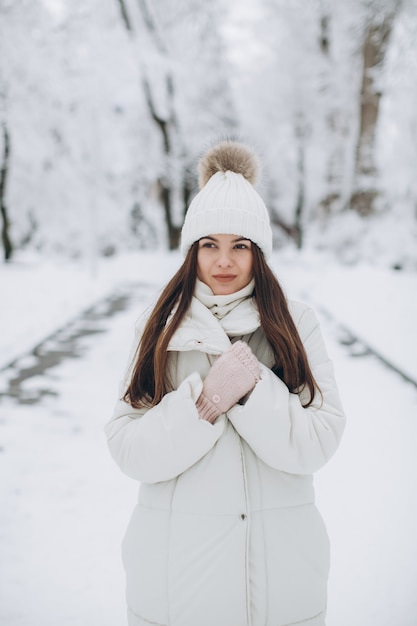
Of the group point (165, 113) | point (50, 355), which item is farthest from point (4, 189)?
point (50, 355)

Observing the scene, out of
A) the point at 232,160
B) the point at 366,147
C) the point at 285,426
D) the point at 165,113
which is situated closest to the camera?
the point at 285,426

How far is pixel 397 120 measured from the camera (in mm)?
16281

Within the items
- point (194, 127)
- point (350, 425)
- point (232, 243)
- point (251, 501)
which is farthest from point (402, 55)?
point (194, 127)

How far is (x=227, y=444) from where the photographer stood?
1464 millimetres

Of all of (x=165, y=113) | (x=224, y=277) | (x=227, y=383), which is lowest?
(x=227, y=383)

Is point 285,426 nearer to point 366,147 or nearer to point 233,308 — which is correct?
point 233,308

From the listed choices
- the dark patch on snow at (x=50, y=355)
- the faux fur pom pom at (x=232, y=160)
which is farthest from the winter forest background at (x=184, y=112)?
the faux fur pom pom at (x=232, y=160)

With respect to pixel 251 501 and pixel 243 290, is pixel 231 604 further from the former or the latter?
pixel 243 290

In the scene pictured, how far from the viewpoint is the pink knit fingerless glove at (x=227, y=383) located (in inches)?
55.1

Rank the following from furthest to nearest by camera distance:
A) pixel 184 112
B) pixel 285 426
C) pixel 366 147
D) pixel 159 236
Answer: pixel 159 236 < pixel 184 112 < pixel 366 147 < pixel 285 426

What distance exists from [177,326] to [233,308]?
0.19 metres

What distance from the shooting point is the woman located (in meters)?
1.39

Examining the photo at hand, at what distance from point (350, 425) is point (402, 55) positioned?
7174 millimetres

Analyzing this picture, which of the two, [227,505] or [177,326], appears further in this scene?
[177,326]
